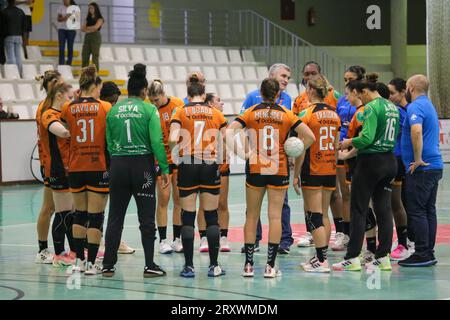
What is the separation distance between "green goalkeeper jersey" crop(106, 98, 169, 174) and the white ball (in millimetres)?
1214

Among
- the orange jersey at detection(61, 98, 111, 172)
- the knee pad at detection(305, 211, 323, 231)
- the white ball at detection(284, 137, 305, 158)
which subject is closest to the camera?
the white ball at detection(284, 137, 305, 158)

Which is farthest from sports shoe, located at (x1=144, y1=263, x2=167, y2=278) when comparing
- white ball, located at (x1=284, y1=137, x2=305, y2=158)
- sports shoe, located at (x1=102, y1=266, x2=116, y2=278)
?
white ball, located at (x1=284, y1=137, x2=305, y2=158)

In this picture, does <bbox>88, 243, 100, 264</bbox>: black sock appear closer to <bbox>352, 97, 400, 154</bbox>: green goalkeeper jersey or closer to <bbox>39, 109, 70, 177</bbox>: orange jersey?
<bbox>39, 109, 70, 177</bbox>: orange jersey

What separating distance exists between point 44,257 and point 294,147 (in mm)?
3290

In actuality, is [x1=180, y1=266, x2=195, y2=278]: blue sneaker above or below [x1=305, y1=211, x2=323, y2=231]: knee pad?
below

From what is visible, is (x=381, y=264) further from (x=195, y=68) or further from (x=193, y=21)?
(x=193, y=21)

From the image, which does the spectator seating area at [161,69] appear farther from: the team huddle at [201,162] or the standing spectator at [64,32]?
the team huddle at [201,162]

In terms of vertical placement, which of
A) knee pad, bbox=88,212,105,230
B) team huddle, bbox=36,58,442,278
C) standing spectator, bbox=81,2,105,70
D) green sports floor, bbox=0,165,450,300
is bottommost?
green sports floor, bbox=0,165,450,300

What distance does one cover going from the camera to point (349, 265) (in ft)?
30.6

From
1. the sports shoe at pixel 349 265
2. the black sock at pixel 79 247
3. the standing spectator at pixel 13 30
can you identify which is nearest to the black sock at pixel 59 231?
the black sock at pixel 79 247

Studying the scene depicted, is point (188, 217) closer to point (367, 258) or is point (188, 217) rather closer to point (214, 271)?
point (214, 271)

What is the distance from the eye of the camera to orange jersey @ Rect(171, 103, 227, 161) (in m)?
9.07

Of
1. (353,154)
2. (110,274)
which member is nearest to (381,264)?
(353,154)

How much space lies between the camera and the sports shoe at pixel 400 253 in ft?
33.0
